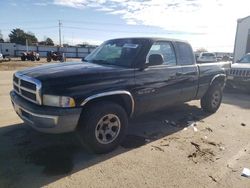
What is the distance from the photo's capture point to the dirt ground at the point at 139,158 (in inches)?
136

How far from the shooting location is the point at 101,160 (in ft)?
13.1

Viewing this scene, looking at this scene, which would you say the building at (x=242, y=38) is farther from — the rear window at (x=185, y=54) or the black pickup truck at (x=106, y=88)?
the black pickup truck at (x=106, y=88)

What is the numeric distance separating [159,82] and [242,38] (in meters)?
21.4

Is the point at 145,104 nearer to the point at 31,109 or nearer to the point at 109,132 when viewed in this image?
the point at 109,132

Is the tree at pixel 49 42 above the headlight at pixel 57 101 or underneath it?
above

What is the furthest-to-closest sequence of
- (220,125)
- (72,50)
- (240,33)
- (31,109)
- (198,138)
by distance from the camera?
(72,50)
(240,33)
(220,125)
(198,138)
(31,109)

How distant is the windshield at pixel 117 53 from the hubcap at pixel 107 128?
41.7 inches

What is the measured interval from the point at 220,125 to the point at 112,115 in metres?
3.09

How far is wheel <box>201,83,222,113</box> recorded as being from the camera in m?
6.81

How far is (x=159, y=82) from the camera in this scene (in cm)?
495

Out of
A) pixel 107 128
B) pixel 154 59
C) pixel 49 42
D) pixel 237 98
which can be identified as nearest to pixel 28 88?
pixel 107 128

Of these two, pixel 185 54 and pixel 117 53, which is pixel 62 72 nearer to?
pixel 117 53

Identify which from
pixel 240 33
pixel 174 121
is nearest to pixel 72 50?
pixel 240 33

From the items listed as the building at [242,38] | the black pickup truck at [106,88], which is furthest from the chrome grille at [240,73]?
the building at [242,38]
